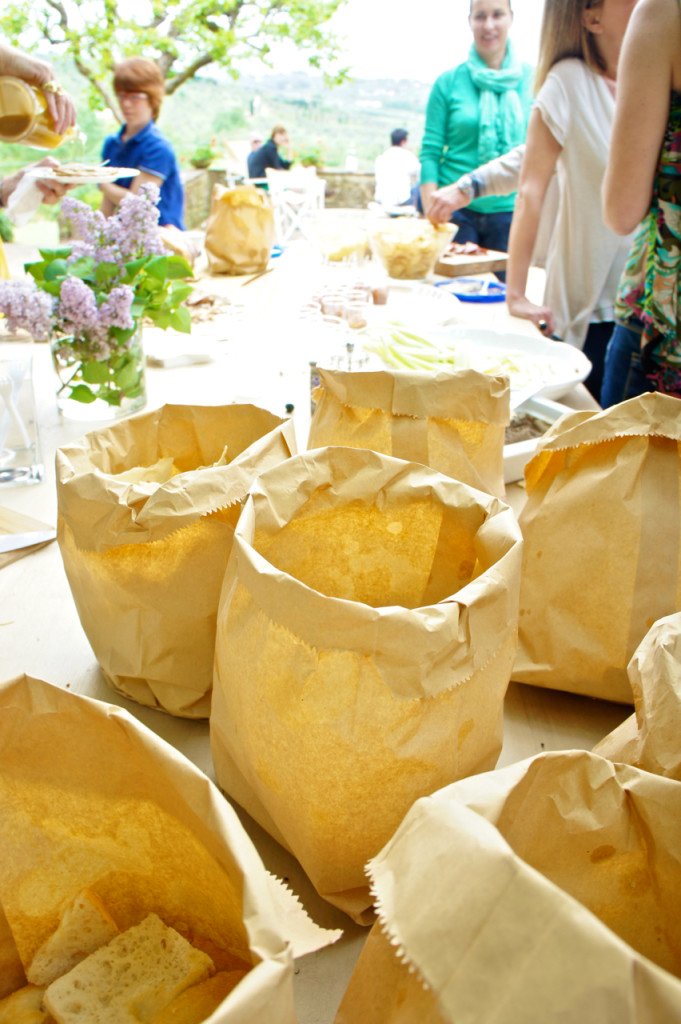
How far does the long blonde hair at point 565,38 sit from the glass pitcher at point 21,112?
1.16 meters

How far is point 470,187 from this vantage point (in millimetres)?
2445

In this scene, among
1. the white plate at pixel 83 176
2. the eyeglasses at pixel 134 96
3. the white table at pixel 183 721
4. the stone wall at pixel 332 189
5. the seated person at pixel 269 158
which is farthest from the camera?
the stone wall at pixel 332 189

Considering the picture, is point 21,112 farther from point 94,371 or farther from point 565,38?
point 565,38

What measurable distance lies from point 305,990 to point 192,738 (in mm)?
248

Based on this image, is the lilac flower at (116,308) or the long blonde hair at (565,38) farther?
the long blonde hair at (565,38)

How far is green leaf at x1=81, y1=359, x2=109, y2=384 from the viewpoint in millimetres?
1244

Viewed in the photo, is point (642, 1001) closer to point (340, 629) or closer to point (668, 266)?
point (340, 629)

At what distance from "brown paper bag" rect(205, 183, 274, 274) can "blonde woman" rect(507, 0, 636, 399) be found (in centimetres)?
79

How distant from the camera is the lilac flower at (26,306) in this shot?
108 centimetres

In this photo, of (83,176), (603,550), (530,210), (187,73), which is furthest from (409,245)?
(187,73)

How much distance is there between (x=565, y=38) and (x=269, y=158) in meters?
4.77

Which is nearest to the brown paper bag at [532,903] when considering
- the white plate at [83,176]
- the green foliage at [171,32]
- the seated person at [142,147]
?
the white plate at [83,176]

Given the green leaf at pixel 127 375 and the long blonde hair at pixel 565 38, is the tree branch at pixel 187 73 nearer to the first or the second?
the long blonde hair at pixel 565 38

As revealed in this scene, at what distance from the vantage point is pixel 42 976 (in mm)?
493
